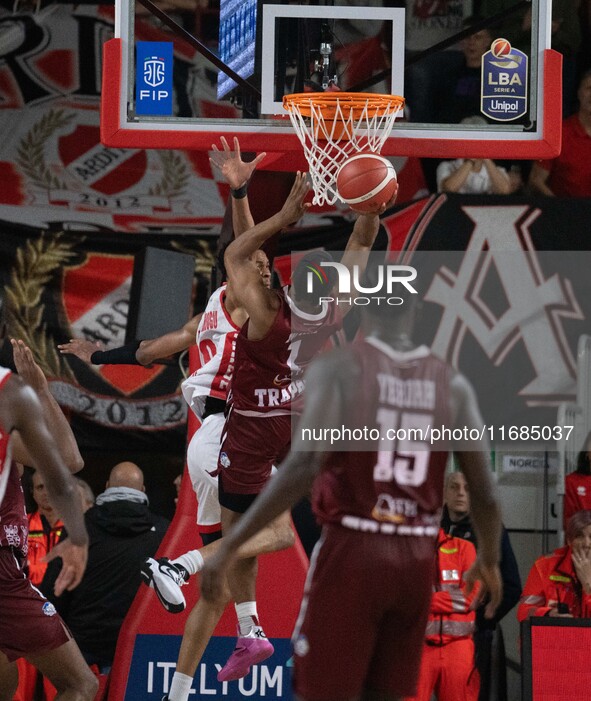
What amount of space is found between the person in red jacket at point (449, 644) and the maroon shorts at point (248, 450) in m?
1.93

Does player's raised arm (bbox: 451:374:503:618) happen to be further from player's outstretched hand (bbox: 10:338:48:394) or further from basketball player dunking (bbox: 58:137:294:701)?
player's outstretched hand (bbox: 10:338:48:394)

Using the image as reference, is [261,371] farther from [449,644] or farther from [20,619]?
[449,644]

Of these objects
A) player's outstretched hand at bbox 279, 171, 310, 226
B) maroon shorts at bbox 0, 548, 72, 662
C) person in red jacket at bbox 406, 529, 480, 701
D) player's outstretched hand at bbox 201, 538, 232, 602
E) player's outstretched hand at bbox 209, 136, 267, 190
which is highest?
player's outstretched hand at bbox 209, 136, 267, 190

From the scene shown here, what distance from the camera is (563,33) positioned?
11594 mm

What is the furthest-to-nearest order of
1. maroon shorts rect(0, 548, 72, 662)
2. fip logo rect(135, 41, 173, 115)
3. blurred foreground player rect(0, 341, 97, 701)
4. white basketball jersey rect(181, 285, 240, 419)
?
white basketball jersey rect(181, 285, 240, 419) < fip logo rect(135, 41, 173, 115) < maroon shorts rect(0, 548, 72, 662) < blurred foreground player rect(0, 341, 97, 701)

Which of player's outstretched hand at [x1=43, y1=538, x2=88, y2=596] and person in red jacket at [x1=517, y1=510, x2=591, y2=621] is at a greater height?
player's outstretched hand at [x1=43, y1=538, x2=88, y2=596]

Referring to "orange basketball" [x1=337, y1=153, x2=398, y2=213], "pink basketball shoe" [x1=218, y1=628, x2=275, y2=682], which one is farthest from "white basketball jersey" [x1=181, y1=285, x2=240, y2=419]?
"pink basketball shoe" [x1=218, y1=628, x2=275, y2=682]

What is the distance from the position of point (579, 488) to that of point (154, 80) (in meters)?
4.35

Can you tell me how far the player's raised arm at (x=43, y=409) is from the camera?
242 inches

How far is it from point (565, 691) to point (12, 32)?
7741 millimetres

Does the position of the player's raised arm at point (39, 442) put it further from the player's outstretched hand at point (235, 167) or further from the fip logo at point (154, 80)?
the fip logo at point (154, 80)

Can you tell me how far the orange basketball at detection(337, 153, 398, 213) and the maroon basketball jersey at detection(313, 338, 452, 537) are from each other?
2.12 m

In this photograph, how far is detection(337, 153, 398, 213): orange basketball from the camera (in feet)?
21.8

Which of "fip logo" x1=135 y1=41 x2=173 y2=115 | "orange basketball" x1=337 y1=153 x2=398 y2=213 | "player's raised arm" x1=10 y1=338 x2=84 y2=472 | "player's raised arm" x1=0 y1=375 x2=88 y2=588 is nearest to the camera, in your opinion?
"player's raised arm" x1=0 y1=375 x2=88 y2=588
